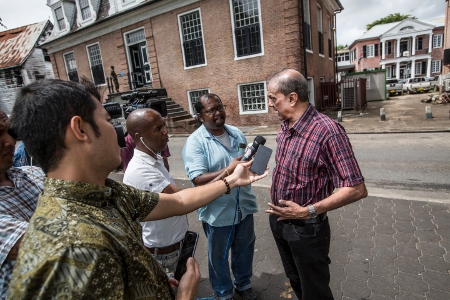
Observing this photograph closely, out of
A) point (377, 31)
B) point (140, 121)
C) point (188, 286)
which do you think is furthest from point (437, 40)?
point (188, 286)

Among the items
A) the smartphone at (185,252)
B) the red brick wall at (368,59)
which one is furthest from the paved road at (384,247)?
the red brick wall at (368,59)

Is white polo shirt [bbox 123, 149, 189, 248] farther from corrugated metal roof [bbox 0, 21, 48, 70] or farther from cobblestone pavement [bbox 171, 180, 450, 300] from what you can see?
corrugated metal roof [bbox 0, 21, 48, 70]

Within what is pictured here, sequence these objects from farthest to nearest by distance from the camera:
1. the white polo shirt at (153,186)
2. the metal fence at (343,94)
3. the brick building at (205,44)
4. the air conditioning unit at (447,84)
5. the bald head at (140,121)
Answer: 1. the air conditioning unit at (447,84)
2. the metal fence at (343,94)
3. the brick building at (205,44)
4. the bald head at (140,121)
5. the white polo shirt at (153,186)

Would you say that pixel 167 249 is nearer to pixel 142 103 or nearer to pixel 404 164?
pixel 142 103

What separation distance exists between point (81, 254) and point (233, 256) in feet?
7.16

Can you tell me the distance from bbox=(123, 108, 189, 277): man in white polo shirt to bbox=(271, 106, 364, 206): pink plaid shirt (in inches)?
36.7

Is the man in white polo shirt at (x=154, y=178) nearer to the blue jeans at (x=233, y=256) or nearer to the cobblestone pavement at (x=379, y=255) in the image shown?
the blue jeans at (x=233, y=256)

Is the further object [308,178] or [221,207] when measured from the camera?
[221,207]

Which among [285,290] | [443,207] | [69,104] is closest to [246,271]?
[285,290]

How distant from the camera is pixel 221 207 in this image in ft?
8.23

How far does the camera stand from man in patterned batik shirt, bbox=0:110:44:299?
1.13 meters

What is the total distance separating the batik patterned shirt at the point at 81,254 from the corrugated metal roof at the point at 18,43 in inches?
1192

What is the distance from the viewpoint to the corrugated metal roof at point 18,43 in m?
24.7

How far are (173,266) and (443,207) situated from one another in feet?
13.7
